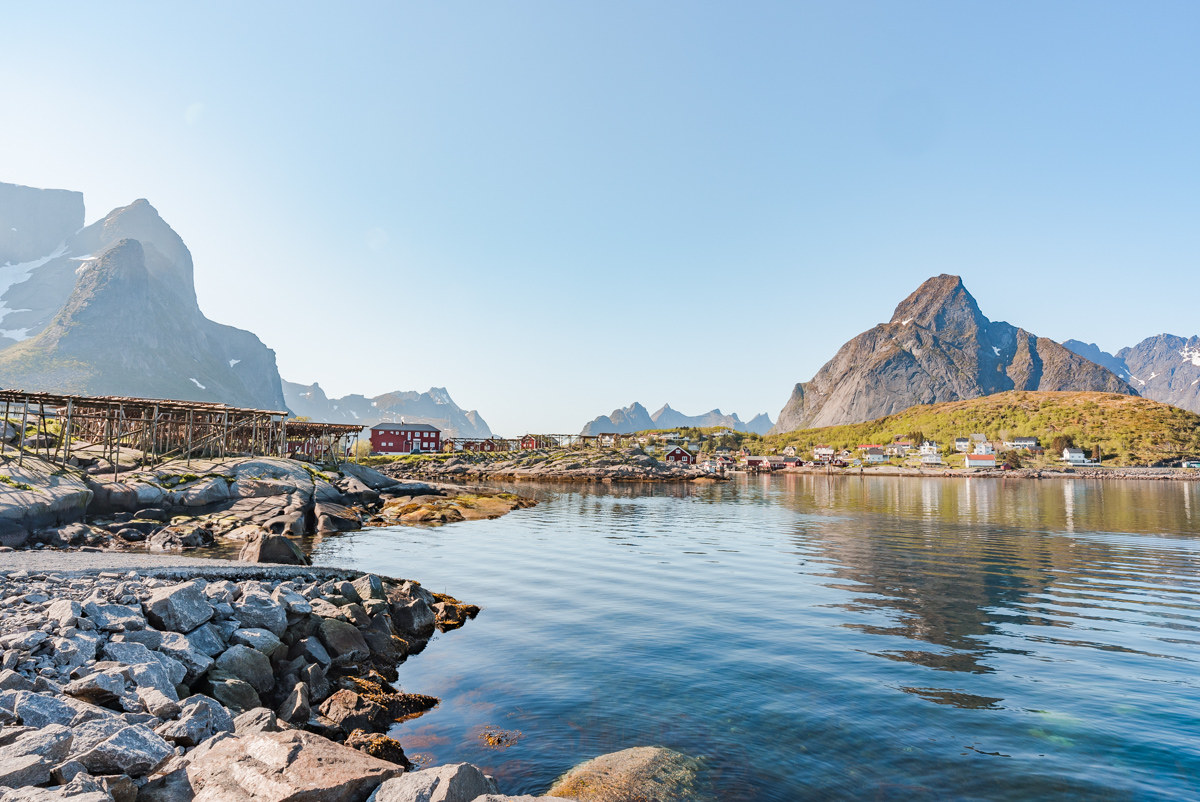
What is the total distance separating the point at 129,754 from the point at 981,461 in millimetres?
207094

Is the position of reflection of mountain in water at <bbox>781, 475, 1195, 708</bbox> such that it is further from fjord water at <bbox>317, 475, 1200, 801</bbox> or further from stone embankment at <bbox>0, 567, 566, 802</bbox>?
stone embankment at <bbox>0, 567, 566, 802</bbox>

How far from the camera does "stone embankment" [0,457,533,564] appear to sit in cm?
2541

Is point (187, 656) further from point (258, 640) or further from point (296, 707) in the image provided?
point (296, 707)

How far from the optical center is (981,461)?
572 ft

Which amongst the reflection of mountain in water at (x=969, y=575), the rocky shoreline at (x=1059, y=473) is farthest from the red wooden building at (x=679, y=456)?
the reflection of mountain in water at (x=969, y=575)

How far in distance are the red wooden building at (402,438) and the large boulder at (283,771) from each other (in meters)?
144

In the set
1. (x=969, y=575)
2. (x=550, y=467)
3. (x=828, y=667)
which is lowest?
(x=969, y=575)

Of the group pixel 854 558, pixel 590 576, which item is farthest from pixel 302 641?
pixel 854 558

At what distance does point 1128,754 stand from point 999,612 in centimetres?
1023

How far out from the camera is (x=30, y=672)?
8.55 m

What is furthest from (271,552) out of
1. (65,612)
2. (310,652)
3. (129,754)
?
(129,754)

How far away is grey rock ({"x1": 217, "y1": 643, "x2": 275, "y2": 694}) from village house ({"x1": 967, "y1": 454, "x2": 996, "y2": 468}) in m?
202

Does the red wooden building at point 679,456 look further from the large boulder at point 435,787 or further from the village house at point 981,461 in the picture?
the large boulder at point 435,787

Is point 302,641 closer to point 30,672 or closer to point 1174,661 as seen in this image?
point 30,672
